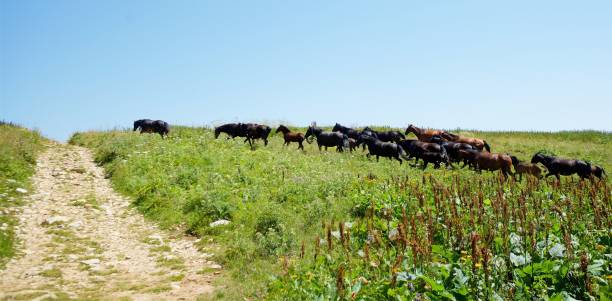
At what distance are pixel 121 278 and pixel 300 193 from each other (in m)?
6.02

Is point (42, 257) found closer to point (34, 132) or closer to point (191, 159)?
point (191, 159)

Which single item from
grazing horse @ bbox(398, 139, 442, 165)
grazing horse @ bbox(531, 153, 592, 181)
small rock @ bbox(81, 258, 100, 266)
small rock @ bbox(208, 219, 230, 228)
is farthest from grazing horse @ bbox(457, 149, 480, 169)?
small rock @ bbox(81, 258, 100, 266)

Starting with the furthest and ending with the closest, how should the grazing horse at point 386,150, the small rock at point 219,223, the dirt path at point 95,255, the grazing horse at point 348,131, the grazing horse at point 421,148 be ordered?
the grazing horse at point 348,131, the grazing horse at point 386,150, the grazing horse at point 421,148, the small rock at point 219,223, the dirt path at point 95,255

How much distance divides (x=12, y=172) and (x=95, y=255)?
8611mm

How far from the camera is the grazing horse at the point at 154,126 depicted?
28.9 meters

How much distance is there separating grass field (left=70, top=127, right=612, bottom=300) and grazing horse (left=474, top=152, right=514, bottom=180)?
22.3 feet

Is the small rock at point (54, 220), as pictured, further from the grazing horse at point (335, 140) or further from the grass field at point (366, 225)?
the grazing horse at point (335, 140)

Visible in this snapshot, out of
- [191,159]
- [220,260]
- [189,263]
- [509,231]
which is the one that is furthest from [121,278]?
[191,159]

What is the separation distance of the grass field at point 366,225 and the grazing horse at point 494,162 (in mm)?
6806

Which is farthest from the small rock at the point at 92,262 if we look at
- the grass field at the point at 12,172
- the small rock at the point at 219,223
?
the small rock at the point at 219,223

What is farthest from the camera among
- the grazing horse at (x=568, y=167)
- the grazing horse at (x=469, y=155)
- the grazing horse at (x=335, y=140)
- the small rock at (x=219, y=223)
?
the grazing horse at (x=335, y=140)

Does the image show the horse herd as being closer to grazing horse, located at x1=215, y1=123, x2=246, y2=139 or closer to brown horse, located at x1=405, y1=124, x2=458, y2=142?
grazing horse, located at x1=215, y1=123, x2=246, y2=139

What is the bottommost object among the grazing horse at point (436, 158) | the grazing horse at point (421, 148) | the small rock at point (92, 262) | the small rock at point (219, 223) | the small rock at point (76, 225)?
the small rock at point (92, 262)

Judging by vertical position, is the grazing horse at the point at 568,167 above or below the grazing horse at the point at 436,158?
below
